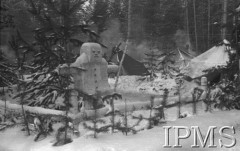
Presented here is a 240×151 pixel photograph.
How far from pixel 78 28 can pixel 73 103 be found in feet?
8.63

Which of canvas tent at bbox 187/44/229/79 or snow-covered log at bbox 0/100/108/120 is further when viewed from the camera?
canvas tent at bbox 187/44/229/79

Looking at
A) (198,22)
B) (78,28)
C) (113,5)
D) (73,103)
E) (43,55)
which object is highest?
(113,5)

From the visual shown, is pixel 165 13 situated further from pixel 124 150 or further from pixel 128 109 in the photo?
pixel 124 150

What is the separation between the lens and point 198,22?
36.6 meters

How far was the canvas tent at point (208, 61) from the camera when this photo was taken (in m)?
12.5

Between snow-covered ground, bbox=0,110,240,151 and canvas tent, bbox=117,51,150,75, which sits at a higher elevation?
canvas tent, bbox=117,51,150,75

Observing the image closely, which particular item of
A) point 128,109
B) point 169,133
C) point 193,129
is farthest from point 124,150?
point 128,109

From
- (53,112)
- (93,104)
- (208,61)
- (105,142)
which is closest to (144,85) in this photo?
(208,61)

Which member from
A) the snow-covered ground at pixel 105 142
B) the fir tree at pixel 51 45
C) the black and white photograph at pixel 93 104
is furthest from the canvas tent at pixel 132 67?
the snow-covered ground at pixel 105 142

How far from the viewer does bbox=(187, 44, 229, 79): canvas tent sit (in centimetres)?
1250

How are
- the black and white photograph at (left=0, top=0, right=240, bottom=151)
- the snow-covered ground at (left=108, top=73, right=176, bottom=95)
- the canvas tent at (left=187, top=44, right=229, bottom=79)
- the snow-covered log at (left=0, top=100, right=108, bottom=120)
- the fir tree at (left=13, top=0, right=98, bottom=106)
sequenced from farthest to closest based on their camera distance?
1. the snow-covered ground at (left=108, top=73, right=176, bottom=95)
2. the canvas tent at (left=187, top=44, right=229, bottom=79)
3. the fir tree at (left=13, top=0, right=98, bottom=106)
4. the snow-covered log at (left=0, top=100, right=108, bottom=120)
5. the black and white photograph at (left=0, top=0, right=240, bottom=151)

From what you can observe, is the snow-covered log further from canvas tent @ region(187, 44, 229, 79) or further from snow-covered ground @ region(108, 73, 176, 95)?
snow-covered ground @ region(108, 73, 176, 95)

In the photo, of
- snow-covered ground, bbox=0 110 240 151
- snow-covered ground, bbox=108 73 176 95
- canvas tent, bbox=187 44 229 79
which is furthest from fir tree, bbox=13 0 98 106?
snow-covered ground, bbox=108 73 176 95

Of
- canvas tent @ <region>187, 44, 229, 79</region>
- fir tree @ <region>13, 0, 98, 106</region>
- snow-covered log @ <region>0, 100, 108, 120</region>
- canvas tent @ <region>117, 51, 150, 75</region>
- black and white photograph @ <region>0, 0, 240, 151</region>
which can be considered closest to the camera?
black and white photograph @ <region>0, 0, 240, 151</region>
